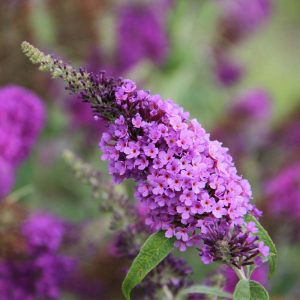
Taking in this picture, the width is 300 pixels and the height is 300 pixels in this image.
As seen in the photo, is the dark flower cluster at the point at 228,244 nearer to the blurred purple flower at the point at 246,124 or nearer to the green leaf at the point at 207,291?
the green leaf at the point at 207,291

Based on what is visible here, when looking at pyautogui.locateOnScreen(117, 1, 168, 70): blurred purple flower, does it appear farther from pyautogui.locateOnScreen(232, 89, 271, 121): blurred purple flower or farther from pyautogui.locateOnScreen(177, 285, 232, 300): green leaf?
pyautogui.locateOnScreen(177, 285, 232, 300): green leaf

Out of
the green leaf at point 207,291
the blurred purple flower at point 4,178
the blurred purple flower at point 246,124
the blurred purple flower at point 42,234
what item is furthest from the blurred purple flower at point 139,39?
the green leaf at point 207,291

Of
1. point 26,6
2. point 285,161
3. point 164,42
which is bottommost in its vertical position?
point 285,161

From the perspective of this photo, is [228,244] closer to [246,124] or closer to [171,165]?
[171,165]

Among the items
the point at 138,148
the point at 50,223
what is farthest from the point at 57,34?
the point at 138,148

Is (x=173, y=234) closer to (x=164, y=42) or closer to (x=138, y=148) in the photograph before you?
(x=138, y=148)

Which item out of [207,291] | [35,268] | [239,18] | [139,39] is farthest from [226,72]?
[207,291]
